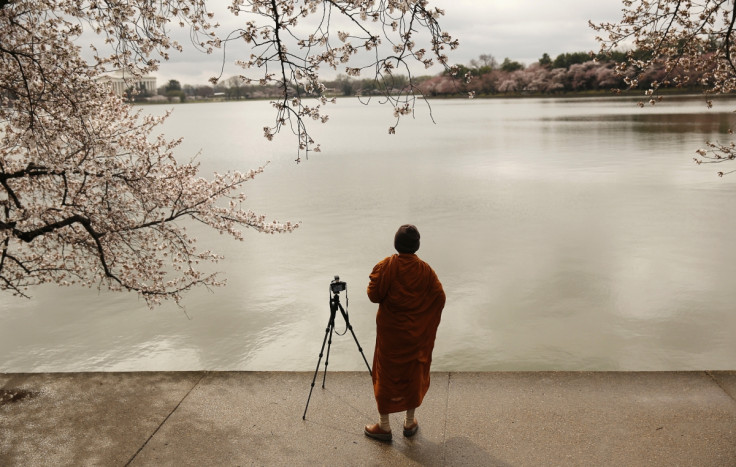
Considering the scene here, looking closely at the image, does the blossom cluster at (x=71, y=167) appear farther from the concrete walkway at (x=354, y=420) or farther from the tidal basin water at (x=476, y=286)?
the concrete walkway at (x=354, y=420)

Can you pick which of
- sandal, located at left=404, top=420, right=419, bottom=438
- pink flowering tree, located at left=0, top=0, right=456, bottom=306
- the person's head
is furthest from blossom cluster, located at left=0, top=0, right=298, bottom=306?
sandal, located at left=404, top=420, right=419, bottom=438

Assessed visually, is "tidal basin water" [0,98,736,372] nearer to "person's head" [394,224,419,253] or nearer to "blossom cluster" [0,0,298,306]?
"blossom cluster" [0,0,298,306]

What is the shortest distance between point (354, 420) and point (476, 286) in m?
7.14

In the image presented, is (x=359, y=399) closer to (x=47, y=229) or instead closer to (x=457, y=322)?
(x=47, y=229)

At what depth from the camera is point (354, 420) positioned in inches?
190

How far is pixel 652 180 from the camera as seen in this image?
2189cm

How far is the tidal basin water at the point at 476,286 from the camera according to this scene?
355 inches

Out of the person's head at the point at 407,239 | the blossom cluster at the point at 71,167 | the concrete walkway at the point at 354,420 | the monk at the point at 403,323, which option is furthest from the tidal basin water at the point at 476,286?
the person's head at the point at 407,239

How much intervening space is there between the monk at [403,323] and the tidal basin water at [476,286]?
3868mm

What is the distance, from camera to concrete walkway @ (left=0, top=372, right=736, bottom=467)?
431cm

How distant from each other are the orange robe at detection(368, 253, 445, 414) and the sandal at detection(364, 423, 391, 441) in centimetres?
17

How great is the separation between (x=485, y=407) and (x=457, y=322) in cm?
505

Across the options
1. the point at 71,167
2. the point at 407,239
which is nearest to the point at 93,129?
the point at 71,167

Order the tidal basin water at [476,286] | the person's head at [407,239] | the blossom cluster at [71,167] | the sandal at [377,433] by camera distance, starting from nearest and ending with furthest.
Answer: the person's head at [407,239] < the sandal at [377,433] < the blossom cluster at [71,167] < the tidal basin water at [476,286]
